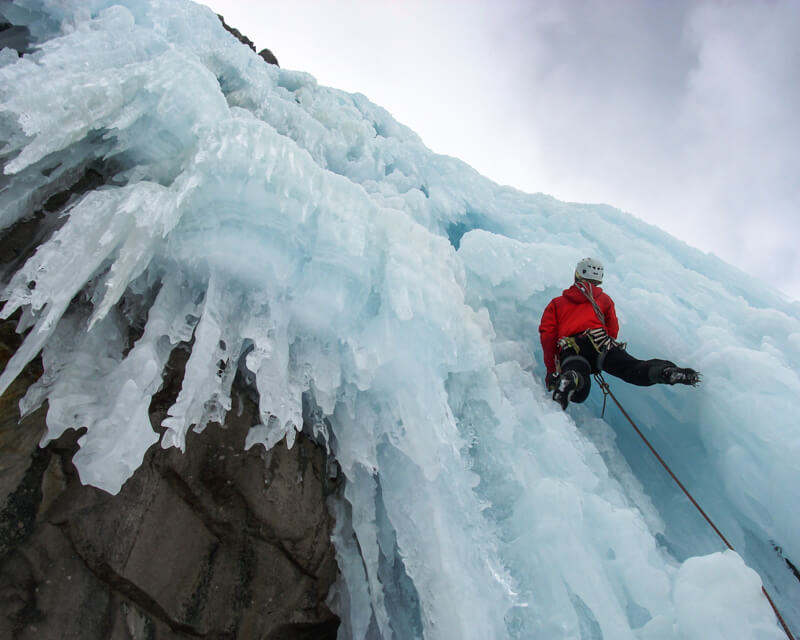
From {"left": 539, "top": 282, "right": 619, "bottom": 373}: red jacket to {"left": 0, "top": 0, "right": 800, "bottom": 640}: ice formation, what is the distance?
0.49 m

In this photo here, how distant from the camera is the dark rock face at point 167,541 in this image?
2344mm

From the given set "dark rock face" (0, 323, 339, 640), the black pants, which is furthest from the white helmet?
"dark rock face" (0, 323, 339, 640)

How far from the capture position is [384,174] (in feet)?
21.7

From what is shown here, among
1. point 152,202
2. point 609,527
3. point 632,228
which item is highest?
point 632,228

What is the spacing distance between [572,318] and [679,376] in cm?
102

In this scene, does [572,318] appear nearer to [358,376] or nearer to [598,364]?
[598,364]

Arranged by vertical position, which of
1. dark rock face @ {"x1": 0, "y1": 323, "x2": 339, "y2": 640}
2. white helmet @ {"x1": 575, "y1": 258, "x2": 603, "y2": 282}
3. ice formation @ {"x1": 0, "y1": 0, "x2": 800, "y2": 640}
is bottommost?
dark rock face @ {"x1": 0, "y1": 323, "x2": 339, "y2": 640}

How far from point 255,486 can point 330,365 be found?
94cm

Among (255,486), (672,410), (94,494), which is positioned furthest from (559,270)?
(94,494)

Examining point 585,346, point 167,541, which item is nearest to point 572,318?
point 585,346

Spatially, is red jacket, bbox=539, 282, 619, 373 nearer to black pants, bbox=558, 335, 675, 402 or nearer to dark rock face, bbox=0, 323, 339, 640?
black pants, bbox=558, 335, 675, 402

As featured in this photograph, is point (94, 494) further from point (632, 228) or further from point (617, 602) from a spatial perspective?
point (632, 228)

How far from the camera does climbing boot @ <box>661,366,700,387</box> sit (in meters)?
3.50

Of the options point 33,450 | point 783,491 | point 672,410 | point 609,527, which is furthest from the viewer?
point 672,410
